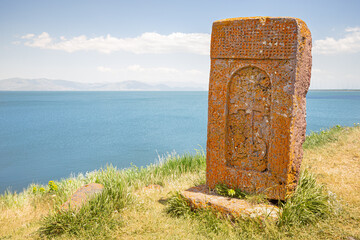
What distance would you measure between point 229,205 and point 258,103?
1673 millimetres

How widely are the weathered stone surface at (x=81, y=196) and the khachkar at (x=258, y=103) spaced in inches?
78.3

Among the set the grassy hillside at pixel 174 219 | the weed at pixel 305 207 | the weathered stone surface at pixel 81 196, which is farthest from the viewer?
the weathered stone surface at pixel 81 196

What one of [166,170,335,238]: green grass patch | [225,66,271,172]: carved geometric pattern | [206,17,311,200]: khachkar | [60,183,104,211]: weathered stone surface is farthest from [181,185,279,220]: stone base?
[60,183,104,211]: weathered stone surface

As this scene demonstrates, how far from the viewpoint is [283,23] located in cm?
413

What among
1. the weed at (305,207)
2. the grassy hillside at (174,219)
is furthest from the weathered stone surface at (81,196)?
the weed at (305,207)

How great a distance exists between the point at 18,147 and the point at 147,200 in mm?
24343

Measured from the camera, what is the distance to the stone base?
13.5ft

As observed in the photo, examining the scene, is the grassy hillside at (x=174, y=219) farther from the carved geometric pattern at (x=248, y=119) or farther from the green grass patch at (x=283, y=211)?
the carved geometric pattern at (x=248, y=119)

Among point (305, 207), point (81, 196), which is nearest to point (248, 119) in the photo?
point (305, 207)

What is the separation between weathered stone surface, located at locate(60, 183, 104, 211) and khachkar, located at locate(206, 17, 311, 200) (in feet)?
6.52

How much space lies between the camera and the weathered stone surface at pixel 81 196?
14.6 feet

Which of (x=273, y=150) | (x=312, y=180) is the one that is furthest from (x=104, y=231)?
(x=312, y=180)

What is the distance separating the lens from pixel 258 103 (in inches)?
178

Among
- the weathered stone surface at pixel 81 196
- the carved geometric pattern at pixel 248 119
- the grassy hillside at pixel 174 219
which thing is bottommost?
the grassy hillside at pixel 174 219
